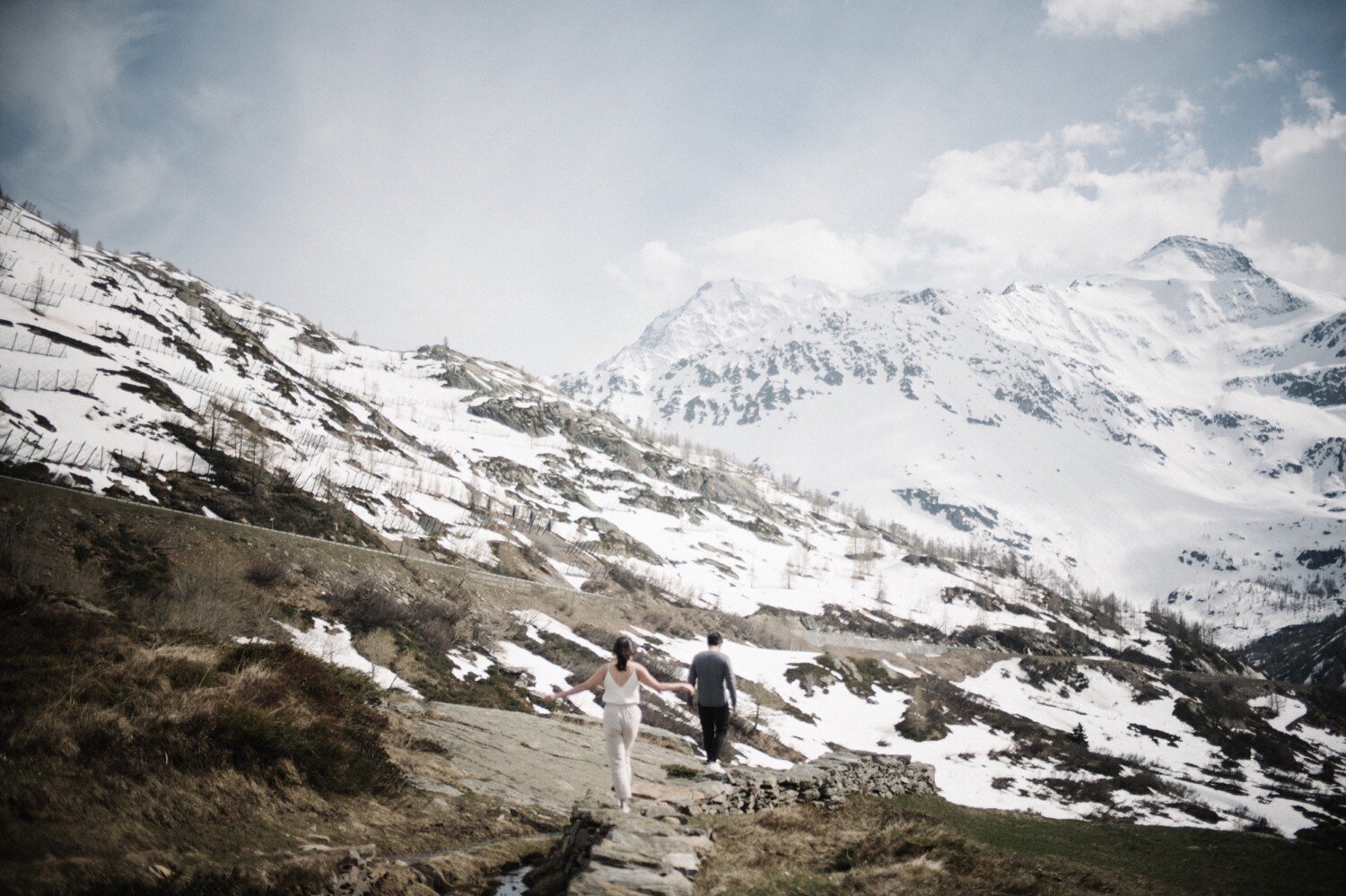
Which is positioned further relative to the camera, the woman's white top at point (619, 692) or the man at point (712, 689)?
the man at point (712, 689)

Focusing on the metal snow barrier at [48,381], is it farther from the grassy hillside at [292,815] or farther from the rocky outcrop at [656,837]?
the rocky outcrop at [656,837]

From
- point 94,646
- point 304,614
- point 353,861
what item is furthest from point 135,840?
point 304,614

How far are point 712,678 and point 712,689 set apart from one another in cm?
21

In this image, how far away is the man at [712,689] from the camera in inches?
484

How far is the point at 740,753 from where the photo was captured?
115ft

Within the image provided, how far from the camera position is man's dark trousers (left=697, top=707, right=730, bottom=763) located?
41.6 ft

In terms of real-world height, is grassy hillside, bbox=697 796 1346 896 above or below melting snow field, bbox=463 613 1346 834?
above

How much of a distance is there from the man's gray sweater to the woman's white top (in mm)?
2634

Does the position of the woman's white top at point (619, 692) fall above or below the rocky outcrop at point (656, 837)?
above

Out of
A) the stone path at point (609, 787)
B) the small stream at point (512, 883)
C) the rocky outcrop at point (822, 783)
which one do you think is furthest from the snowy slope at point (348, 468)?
the rocky outcrop at point (822, 783)

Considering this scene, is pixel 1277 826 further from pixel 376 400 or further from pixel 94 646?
pixel 376 400

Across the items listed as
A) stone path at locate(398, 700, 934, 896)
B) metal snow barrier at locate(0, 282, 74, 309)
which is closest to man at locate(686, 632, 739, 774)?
stone path at locate(398, 700, 934, 896)

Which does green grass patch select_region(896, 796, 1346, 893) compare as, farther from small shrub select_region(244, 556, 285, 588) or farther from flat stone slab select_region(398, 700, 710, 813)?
small shrub select_region(244, 556, 285, 588)

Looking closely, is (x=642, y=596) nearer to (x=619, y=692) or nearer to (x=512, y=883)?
(x=619, y=692)
